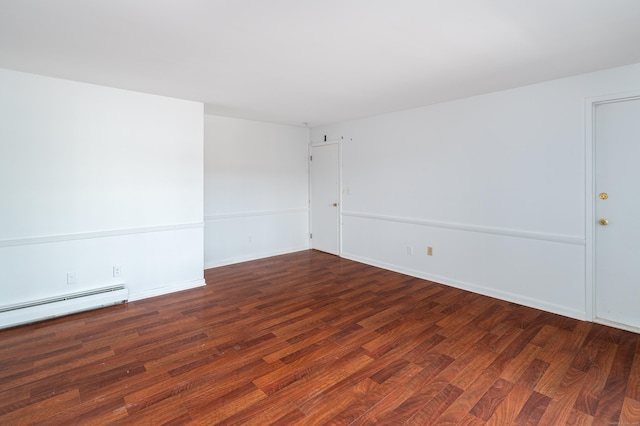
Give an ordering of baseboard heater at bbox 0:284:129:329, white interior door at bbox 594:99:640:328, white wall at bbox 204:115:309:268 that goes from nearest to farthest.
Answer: white interior door at bbox 594:99:640:328 → baseboard heater at bbox 0:284:129:329 → white wall at bbox 204:115:309:268

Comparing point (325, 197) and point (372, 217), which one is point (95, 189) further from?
point (372, 217)

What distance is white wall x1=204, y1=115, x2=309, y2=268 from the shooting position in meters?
5.05

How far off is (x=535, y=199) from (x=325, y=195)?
3.46m

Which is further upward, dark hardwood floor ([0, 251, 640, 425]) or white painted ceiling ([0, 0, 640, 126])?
white painted ceiling ([0, 0, 640, 126])

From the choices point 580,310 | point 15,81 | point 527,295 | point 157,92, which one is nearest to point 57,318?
point 15,81

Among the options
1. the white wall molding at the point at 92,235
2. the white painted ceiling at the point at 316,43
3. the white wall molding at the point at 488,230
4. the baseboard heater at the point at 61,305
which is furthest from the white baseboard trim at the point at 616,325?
the baseboard heater at the point at 61,305

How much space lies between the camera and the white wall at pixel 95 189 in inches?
120

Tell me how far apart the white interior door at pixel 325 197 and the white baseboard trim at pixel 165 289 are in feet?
8.33

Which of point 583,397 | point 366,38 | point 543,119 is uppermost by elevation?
point 366,38

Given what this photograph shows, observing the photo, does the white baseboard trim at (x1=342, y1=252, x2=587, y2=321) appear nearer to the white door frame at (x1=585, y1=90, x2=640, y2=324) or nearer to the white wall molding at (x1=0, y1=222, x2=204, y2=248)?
the white door frame at (x1=585, y1=90, x2=640, y2=324)

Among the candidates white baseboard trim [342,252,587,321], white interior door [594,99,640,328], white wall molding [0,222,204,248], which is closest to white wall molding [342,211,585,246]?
white interior door [594,99,640,328]

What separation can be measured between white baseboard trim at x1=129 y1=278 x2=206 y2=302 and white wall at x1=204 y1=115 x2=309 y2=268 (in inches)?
33.9

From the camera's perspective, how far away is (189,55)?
102 inches

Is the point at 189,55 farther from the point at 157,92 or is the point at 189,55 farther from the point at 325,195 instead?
the point at 325,195
